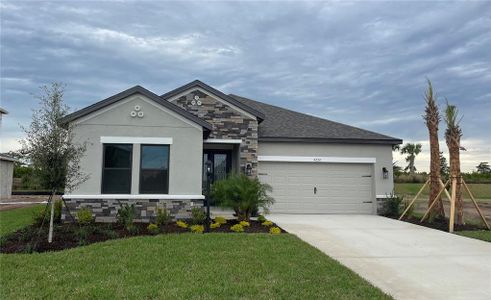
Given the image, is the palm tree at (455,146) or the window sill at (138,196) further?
the palm tree at (455,146)

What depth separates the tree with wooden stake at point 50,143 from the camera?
8.45 meters

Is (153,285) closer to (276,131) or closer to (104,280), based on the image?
(104,280)

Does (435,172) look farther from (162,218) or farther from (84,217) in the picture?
(84,217)

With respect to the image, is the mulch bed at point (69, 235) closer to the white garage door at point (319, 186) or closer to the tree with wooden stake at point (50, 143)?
the tree with wooden stake at point (50, 143)

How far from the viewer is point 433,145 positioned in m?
13.5

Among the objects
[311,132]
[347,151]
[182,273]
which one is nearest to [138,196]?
[182,273]

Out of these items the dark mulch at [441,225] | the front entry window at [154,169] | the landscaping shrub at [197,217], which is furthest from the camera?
the front entry window at [154,169]

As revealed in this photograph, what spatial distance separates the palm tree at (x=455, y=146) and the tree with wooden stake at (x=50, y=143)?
38.8ft

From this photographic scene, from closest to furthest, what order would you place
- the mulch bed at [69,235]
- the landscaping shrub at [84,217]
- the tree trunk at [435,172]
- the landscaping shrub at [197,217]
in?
the mulch bed at [69,235] < the landscaping shrub at [84,217] < the landscaping shrub at [197,217] < the tree trunk at [435,172]

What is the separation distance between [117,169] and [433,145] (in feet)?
37.9

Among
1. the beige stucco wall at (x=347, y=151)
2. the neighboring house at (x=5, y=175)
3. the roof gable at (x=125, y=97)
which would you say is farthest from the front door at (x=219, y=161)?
the neighboring house at (x=5, y=175)

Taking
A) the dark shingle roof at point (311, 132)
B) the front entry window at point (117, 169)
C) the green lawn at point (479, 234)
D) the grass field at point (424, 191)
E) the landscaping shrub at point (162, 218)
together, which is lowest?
the green lawn at point (479, 234)

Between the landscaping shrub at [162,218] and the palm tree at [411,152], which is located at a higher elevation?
the palm tree at [411,152]

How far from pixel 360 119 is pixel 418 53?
9.04m
